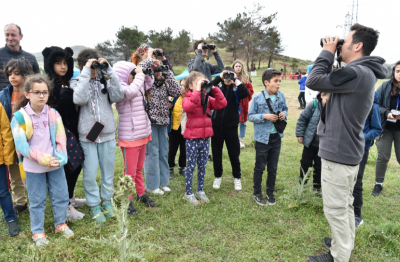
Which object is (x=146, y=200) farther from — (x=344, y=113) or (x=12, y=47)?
(x=12, y=47)

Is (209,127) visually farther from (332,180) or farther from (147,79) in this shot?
(332,180)

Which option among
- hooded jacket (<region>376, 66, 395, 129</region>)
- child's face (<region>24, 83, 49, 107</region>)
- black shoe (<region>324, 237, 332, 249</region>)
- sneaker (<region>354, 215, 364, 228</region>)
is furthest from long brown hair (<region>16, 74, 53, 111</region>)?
hooded jacket (<region>376, 66, 395, 129</region>)

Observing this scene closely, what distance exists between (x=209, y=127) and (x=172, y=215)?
1294 millimetres

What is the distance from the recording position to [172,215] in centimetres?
329

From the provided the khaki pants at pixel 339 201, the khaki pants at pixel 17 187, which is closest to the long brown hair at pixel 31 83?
the khaki pants at pixel 17 187

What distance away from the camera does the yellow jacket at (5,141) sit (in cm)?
278

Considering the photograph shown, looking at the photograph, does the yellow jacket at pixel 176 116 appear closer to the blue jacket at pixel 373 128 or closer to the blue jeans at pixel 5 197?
the blue jeans at pixel 5 197

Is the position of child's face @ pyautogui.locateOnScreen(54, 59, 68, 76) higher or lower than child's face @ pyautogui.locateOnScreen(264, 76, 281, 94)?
higher

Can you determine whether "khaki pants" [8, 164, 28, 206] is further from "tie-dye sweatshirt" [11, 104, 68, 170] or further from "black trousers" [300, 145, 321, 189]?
"black trousers" [300, 145, 321, 189]

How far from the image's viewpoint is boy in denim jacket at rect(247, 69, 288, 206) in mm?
3576

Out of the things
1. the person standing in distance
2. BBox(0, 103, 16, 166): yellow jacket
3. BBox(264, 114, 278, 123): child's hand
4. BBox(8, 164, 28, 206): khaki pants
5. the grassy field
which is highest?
the person standing in distance

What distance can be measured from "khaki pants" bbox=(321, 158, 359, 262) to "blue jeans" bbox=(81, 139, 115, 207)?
7.77 feet

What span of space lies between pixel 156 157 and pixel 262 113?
1687mm

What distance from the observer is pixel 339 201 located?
89.8 inches
